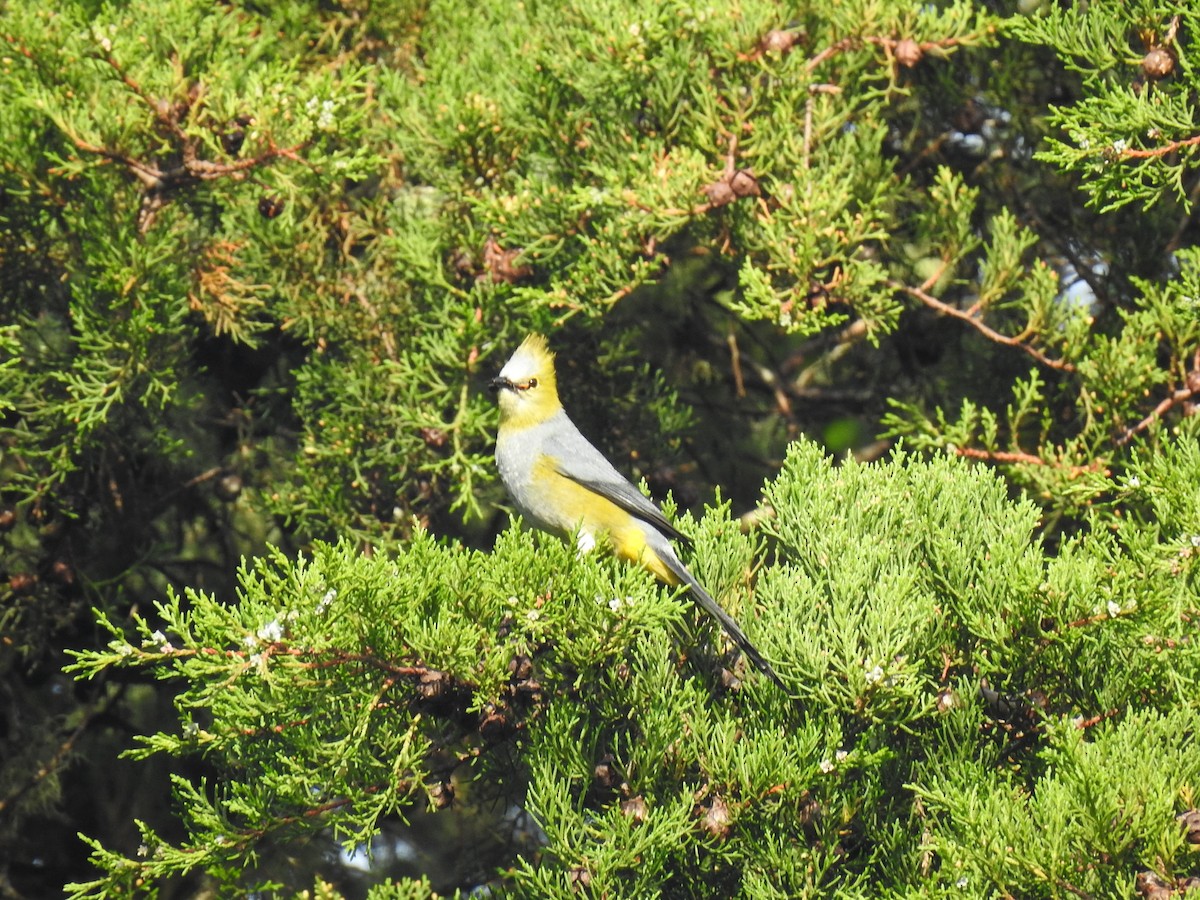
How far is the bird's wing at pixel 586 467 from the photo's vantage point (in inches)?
167

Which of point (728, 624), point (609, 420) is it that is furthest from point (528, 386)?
point (728, 624)

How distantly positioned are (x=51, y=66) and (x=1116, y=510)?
3.64 m

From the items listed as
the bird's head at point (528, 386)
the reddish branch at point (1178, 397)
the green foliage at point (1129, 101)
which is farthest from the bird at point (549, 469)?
the green foliage at point (1129, 101)

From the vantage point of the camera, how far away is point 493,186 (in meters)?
4.62

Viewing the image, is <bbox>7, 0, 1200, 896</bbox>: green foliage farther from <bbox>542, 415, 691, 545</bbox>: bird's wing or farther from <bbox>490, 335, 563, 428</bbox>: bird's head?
<bbox>542, 415, 691, 545</bbox>: bird's wing

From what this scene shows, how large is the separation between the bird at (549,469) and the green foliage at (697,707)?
4.23 ft

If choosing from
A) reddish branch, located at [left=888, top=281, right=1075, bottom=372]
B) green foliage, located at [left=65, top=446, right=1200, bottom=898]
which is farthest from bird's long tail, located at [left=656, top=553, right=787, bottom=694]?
reddish branch, located at [left=888, top=281, right=1075, bottom=372]

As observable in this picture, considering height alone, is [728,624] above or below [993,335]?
above

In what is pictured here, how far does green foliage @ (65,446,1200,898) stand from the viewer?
105 inches

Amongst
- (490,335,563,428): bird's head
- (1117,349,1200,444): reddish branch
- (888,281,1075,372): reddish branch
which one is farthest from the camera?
(490,335,563,428): bird's head

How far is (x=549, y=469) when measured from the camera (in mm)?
4398

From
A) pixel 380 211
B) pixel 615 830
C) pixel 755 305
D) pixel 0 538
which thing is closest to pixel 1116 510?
pixel 755 305

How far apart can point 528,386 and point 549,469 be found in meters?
0.30

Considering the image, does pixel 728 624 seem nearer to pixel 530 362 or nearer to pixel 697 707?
pixel 697 707
